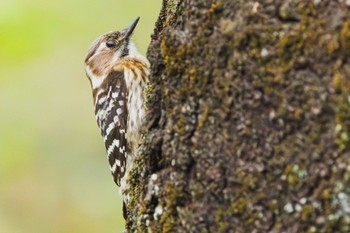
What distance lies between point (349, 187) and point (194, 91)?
76 centimetres

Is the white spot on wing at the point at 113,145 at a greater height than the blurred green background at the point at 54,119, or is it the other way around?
the blurred green background at the point at 54,119

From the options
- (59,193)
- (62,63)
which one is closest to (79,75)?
(62,63)

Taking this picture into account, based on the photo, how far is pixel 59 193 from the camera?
8.03 metres

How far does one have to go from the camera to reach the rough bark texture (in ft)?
8.80

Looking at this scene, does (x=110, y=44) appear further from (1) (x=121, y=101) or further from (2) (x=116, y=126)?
(2) (x=116, y=126)

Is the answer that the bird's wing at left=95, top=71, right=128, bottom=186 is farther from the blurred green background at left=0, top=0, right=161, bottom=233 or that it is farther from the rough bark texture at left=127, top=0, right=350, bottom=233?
the rough bark texture at left=127, top=0, right=350, bottom=233

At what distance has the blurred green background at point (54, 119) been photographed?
288 inches

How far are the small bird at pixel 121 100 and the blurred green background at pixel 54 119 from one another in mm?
945

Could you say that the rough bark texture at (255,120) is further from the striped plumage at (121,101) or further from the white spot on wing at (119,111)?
the white spot on wing at (119,111)

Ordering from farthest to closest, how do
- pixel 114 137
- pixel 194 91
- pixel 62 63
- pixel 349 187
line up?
pixel 62 63 < pixel 114 137 < pixel 194 91 < pixel 349 187

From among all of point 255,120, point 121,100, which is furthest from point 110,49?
point 255,120

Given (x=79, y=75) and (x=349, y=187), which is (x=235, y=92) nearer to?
(x=349, y=187)

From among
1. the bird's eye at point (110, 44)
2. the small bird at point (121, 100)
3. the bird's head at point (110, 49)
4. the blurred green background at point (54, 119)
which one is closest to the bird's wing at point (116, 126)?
the small bird at point (121, 100)

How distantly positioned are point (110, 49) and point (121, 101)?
97 cm
